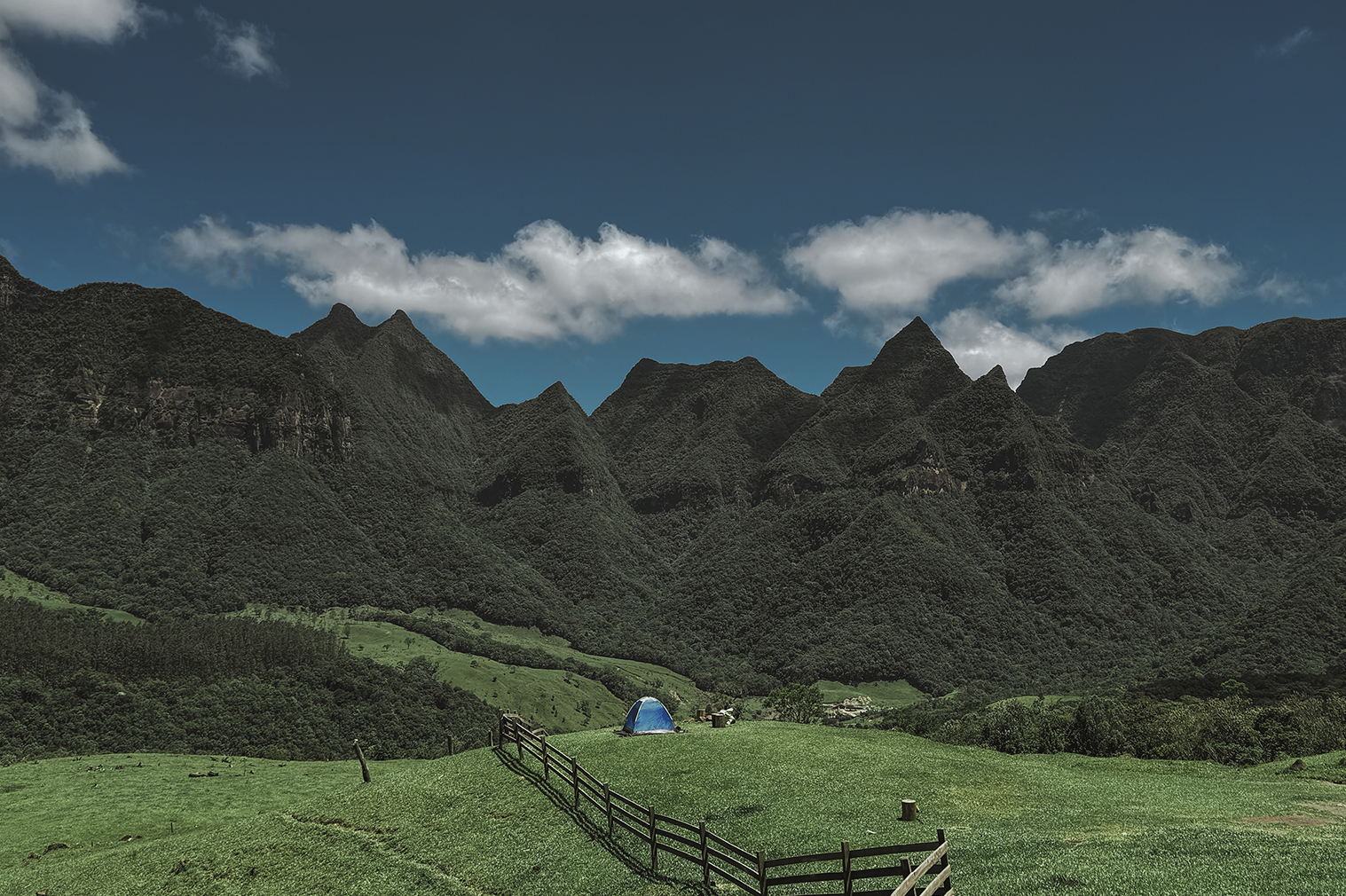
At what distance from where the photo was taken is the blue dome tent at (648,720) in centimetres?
4472

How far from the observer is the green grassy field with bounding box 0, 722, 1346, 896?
19469 mm

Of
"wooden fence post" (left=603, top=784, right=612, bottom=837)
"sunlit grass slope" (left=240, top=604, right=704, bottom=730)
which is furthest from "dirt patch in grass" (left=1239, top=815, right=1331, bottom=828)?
"sunlit grass slope" (left=240, top=604, right=704, bottom=730)

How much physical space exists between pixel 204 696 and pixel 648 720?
9684 centimetres

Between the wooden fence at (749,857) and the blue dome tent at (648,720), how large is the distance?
9661 millimetres

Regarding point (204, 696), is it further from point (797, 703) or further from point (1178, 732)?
point (1178, 732)

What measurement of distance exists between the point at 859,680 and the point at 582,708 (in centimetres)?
7834

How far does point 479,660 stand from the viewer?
19275 centimetres

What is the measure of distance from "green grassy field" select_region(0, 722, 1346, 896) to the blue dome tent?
5.00 ft

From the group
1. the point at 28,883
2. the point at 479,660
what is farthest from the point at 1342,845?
the point at 479,660

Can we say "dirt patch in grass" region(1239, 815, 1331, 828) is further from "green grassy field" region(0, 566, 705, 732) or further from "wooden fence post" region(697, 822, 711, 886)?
"green grassy field" region(0, 566, 705, 732)

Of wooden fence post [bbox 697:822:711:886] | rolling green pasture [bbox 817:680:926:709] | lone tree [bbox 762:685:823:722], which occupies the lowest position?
rolling green pasture [bbox 817:680:926:709]

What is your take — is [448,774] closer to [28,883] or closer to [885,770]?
[28,883]

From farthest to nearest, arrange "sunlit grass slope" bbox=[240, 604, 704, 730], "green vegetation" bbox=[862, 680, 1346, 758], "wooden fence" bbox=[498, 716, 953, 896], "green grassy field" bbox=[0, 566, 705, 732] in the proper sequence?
"green grassy field" bbox=[0, 566, 705, 732] → "sunlit grass slope" bbox=[240, 604, 704, 730] → "green vegetation" bbox=[862, 680, 1346, 758] → "wooden fence" bbox=[498, 716, 953, 896]

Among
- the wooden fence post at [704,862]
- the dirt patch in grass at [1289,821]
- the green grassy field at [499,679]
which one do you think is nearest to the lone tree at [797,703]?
the green grassy field at [499,679]
